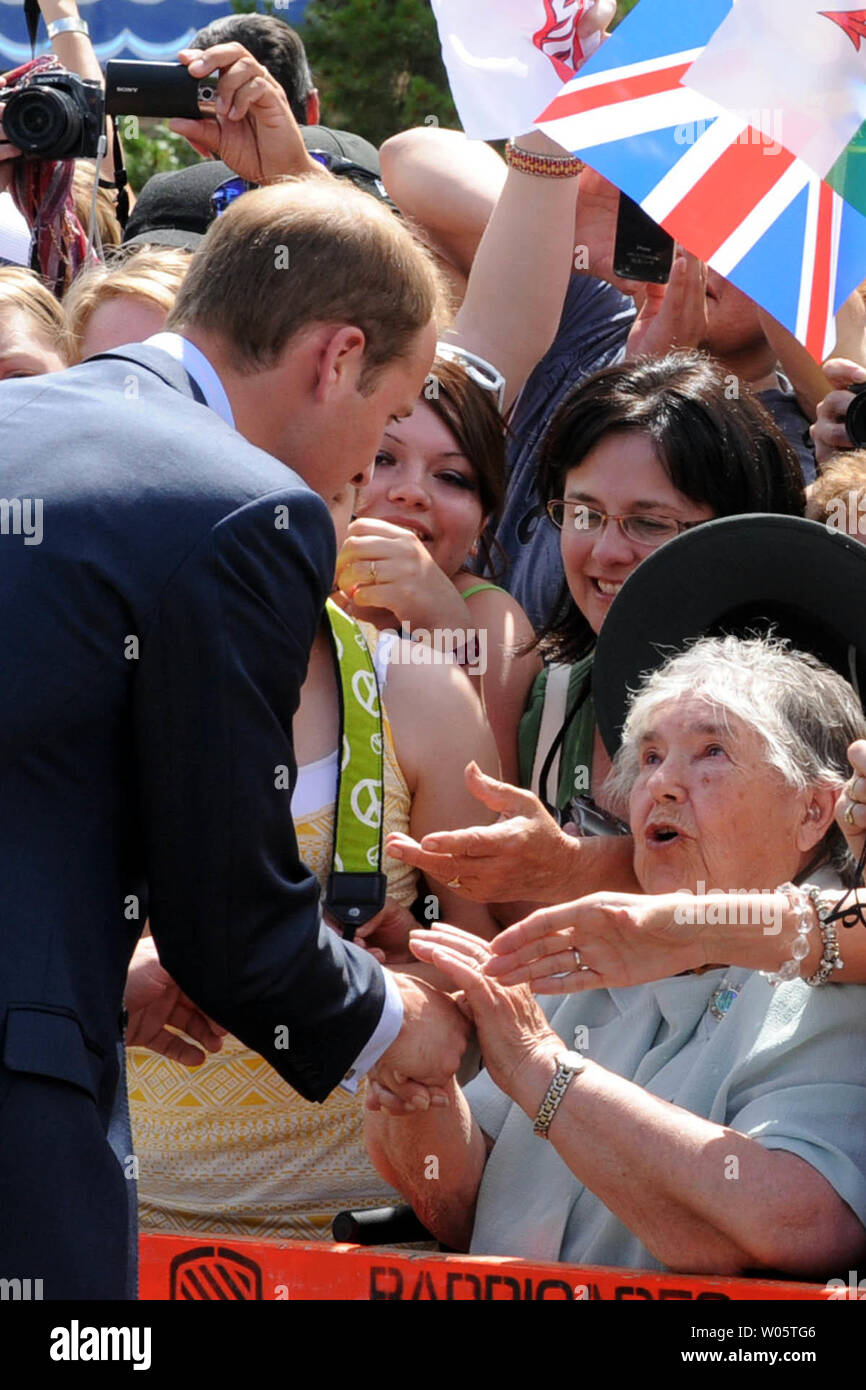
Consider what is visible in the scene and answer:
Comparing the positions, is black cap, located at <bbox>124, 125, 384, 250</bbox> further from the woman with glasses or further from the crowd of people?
the woman with glasses

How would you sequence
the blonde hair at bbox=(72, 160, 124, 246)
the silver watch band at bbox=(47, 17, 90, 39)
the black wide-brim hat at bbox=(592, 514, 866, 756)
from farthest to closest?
the silver watch band at bbox=(47, 17, 90, 39)
the blonde hair at bbox=(72, 160, 124, 246)
the black wide-brim hat at bbox=(592, 514, 866, 756)

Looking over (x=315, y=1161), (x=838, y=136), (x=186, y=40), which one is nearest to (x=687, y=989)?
(x=315, y=1161)

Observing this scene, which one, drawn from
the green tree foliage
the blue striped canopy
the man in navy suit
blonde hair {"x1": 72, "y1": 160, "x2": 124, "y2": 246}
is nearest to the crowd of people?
the man in navy suit

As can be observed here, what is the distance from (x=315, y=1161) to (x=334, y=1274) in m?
0.26

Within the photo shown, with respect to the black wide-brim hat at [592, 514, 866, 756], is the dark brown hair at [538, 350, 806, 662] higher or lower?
higher

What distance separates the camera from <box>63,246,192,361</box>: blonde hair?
3.22 meters

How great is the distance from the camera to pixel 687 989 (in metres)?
2.43

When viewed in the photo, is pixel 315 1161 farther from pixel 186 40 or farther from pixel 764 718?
pixel 186 40

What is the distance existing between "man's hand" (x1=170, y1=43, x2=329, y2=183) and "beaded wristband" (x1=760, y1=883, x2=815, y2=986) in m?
2.02

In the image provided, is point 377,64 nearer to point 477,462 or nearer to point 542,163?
point 542,163

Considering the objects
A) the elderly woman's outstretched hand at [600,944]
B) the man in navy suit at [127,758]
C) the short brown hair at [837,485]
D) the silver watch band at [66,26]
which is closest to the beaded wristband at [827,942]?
the elderly woman's outstretched hand at [600,944]

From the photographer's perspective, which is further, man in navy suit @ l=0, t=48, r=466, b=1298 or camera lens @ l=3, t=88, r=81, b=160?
camera lens @ l=3, t=88, r=81, b=160
